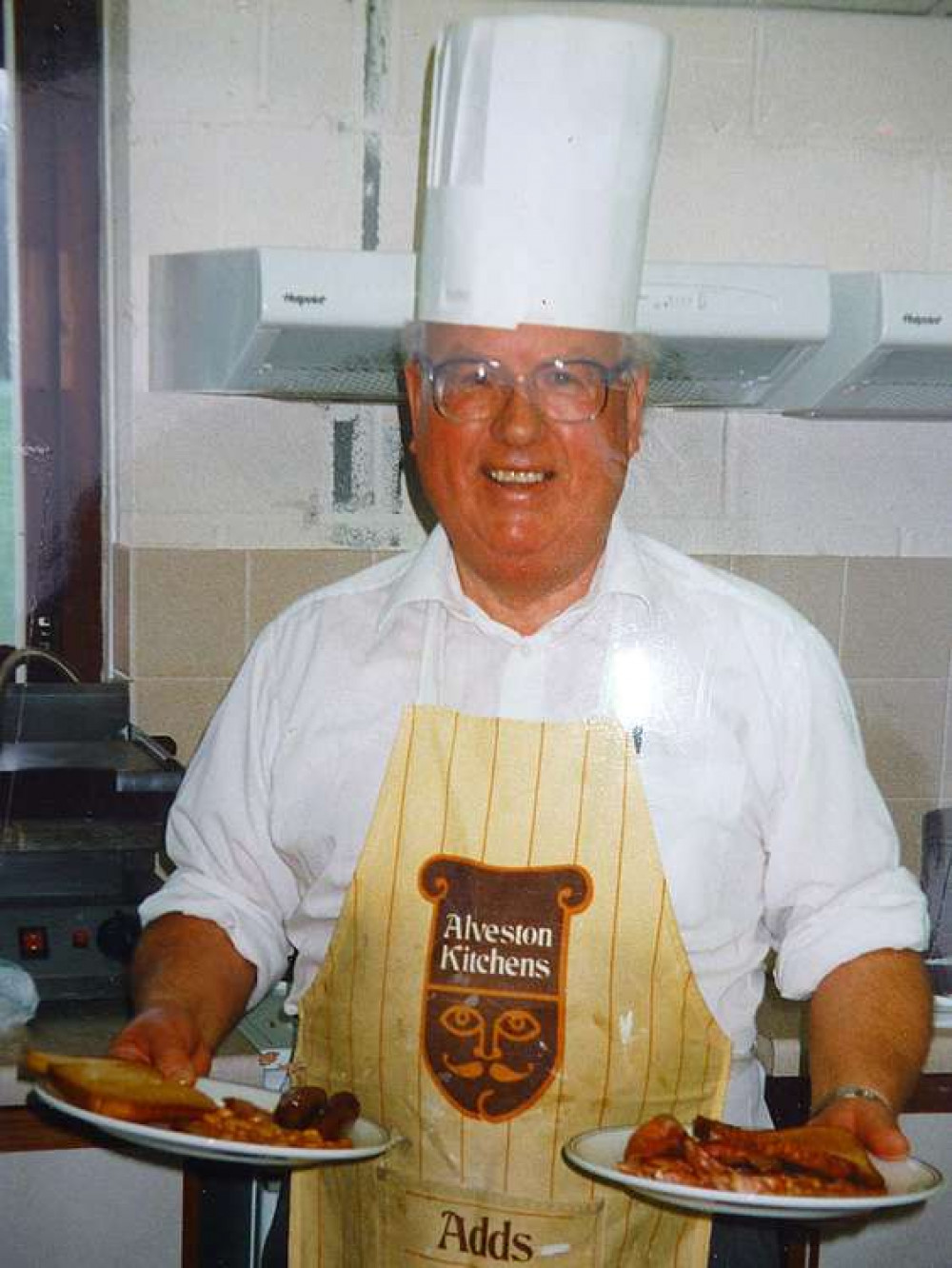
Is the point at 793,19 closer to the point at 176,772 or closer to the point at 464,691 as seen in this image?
the point at 464,691

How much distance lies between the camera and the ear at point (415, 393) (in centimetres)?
86

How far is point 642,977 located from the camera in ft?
2.78

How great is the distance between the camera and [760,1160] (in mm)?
717

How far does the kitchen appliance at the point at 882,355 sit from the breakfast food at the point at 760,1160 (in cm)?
53

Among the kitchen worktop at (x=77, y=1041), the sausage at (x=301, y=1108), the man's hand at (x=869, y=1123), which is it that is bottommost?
the kitchen worktop at (x=77, y=1041)

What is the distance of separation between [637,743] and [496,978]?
0.56 feet

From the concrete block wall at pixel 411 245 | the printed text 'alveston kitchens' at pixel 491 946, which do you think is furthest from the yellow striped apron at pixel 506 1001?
the concrete block wall at pixel 411 245

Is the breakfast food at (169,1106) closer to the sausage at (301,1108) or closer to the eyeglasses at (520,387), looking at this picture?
the sausage at (301,1108)

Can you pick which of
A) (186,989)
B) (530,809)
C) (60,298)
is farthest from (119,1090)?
(60,298)

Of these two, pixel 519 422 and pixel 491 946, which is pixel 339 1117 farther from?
pixel 519 422

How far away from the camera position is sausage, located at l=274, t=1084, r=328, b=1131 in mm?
786

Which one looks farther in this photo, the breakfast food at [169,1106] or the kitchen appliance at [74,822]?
the kitchen appliance at [74,822]

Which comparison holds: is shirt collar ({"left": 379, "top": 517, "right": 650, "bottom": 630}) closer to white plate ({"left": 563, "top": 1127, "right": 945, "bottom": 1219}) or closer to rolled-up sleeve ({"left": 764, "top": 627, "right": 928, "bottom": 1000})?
rolled-up sleeve ({"left": 764, "top": 627, "right": 928, "bottom": 1000})

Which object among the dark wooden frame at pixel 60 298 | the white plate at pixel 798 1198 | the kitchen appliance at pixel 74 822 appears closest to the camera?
the white plate at pixel 798 1198
